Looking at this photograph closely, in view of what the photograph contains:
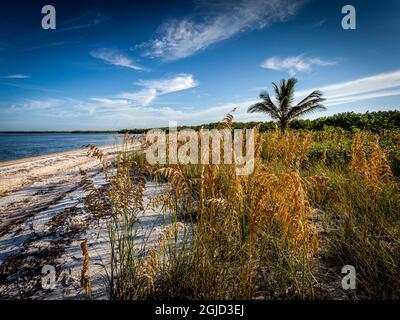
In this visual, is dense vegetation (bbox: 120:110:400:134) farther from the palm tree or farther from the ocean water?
the ocean water

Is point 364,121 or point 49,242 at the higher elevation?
point 364,121

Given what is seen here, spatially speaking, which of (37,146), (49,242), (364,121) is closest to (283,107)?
(364,121)

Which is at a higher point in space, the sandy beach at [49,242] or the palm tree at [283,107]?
the palm tree at [283,107]

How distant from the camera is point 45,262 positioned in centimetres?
242

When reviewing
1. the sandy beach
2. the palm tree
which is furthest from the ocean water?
the palm tree

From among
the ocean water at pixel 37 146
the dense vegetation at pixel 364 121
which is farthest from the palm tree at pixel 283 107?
the ocean water at pixel 37 146

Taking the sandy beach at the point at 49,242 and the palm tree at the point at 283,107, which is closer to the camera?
the sandy beach at the point at 49,242

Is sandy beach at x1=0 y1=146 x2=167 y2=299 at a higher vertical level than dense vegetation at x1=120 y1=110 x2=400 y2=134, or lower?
lower

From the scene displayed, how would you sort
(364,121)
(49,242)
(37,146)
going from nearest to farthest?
(49,242)
(364,121)
(37,146)

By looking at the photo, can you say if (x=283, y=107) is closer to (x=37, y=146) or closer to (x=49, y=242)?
(x=49, y=242)

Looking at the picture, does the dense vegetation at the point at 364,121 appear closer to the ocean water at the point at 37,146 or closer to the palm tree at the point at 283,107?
the palm tree at the point at 283,107
